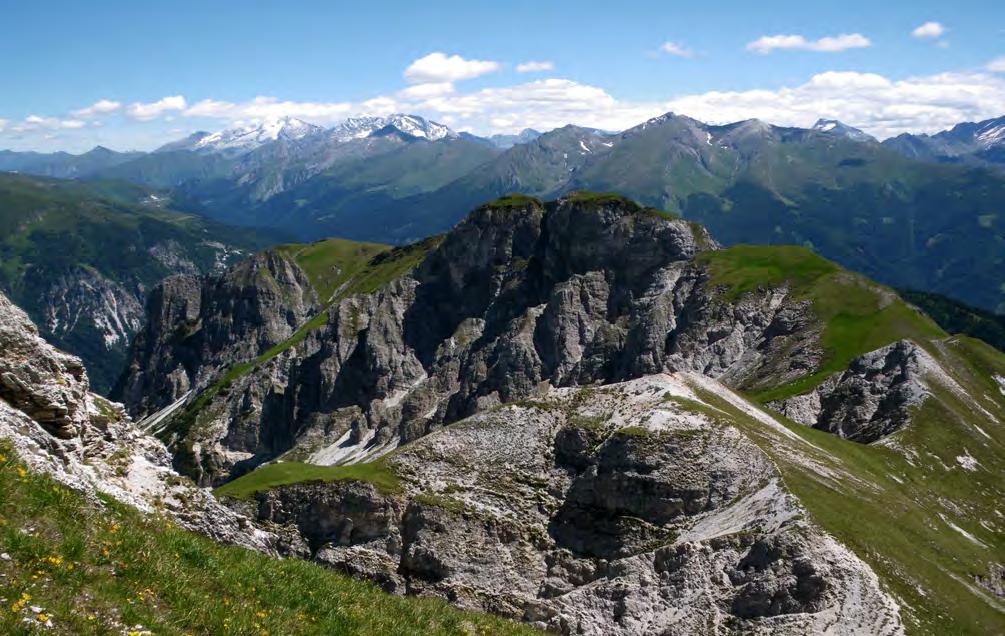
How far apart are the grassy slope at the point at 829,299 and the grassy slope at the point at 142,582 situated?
354 feet

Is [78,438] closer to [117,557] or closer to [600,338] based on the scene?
[117,557]

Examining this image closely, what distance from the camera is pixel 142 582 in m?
15.4

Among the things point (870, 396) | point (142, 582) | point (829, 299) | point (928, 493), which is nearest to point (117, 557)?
point (142, 582)

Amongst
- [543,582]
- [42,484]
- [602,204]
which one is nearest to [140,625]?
[42,484]

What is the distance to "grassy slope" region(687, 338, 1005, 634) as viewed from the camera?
168 feet

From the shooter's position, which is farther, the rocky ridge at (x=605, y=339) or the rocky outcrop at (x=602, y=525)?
the rocky ridge at (x=605, y=339)

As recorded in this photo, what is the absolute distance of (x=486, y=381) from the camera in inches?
6895

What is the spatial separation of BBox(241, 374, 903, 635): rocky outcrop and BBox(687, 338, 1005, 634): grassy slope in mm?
2637

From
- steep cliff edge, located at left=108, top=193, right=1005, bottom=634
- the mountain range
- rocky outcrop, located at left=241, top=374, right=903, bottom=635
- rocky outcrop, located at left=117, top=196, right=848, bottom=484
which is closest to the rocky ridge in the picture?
rocky outcrop, located at left=117, top=196, right=848, bottom=484

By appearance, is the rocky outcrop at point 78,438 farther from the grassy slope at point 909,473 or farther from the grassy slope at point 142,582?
Result: the grassy slope at point 909,473

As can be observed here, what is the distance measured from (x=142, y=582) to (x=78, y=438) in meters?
A: 12.7

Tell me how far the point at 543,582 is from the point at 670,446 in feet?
47.7

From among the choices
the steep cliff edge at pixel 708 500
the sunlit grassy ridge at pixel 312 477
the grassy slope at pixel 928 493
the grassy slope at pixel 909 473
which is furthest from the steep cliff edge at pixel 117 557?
the sunlit grassy ridge at pixel 312 477

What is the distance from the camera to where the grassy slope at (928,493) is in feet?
168
